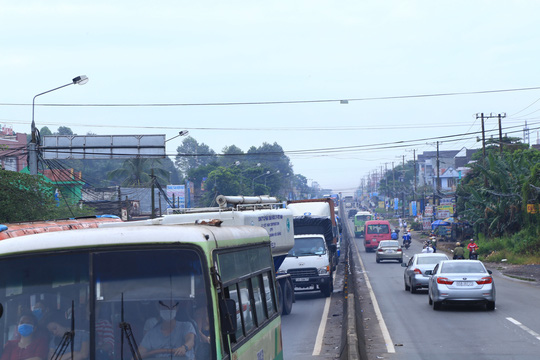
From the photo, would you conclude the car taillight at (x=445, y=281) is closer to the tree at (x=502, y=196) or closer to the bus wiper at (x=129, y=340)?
the bus wiper at (x=129, y=340)

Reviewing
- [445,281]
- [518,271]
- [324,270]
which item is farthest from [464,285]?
[518,271]

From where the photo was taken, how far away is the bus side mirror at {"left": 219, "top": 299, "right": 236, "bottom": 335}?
508 cm

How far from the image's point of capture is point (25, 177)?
26.5 metres

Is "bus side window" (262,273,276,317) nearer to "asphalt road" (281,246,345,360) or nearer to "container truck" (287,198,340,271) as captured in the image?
"asphalt road" (281,246,345,360)

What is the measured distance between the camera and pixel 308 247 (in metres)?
25.5

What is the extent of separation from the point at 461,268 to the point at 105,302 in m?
16.2

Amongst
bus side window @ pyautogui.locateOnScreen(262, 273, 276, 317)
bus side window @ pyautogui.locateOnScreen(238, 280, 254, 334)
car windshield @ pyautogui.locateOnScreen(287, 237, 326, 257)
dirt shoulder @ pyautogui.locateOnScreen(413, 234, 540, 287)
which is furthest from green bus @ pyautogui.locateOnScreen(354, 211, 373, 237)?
bus side window @ pyautogui.locateOnScreen(238, 280, 254, 334)

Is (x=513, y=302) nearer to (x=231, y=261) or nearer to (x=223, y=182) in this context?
(x=231, y=261)

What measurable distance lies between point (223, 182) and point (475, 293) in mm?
65101

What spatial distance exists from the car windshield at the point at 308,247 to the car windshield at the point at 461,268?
604cm

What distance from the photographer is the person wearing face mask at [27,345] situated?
4949mm

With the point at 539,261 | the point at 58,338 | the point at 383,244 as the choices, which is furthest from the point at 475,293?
the point at 383,244

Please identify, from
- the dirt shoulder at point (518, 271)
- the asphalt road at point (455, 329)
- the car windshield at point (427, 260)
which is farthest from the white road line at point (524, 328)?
the dirt shoulder at point (518, 271)

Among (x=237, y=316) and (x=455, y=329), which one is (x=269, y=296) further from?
(x=455, y=329)
